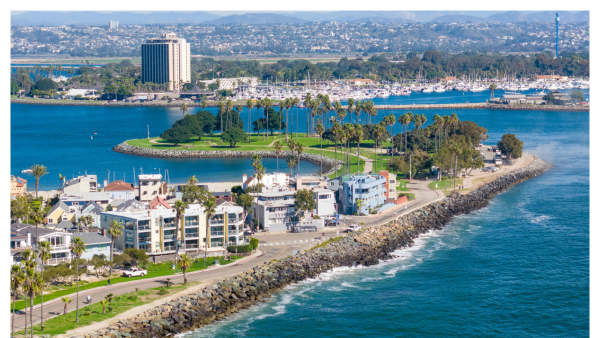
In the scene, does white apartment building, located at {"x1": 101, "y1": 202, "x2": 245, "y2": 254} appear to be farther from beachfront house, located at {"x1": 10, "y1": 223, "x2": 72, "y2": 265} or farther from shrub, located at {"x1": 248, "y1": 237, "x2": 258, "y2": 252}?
beachfront house, located at {"x1": 10, "y1": 223, "x2": 72, "y2": 265}

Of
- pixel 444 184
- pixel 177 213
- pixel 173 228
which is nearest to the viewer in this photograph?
pixel 177 213

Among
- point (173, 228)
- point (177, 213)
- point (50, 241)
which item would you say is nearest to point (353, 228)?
point (173, 228)

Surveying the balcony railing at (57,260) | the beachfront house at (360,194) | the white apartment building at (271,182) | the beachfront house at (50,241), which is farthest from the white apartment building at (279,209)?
the balcony railing at (57,260)

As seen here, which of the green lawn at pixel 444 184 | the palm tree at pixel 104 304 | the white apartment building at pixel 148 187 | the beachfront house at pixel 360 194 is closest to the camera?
the palm tree at pixel 104 304

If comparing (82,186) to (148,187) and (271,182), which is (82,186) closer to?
(148,187)

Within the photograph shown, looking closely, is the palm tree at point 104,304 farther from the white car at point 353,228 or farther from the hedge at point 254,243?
the white car at point 353,228

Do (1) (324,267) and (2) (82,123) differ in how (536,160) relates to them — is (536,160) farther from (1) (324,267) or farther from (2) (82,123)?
(2) (82,123)

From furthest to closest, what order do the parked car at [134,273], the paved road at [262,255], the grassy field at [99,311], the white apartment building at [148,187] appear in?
the white apartment building at [148,187] < the parked car at [134,273] < the paved road at [262,255] < the grassy field at [99,311]
